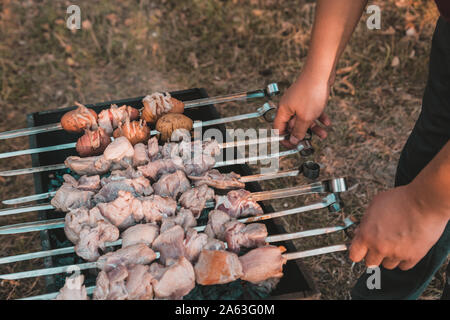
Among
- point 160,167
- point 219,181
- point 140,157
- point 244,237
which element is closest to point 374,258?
point 244,237

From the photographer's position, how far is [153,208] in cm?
165

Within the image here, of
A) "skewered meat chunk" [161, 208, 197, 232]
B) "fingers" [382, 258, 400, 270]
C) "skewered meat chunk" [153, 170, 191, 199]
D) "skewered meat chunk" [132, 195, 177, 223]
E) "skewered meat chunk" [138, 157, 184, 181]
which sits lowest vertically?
"fingers" [382, 258, 400, 270]

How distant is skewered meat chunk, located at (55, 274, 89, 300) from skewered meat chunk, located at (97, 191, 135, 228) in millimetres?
288

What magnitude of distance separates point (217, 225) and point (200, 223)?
0.17 m

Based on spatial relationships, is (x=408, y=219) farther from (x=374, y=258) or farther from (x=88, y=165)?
(x=88, y=165)

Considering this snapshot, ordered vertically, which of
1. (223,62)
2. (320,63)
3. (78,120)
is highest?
(223,62)

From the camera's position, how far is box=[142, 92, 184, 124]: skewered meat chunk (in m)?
2.08

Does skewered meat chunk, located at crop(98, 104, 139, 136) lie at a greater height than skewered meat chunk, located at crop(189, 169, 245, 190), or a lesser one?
greater

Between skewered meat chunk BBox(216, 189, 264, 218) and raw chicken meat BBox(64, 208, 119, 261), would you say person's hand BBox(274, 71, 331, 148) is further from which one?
raw chicken meat BBox(64, 208, 119, 261)

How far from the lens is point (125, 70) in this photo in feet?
13.9

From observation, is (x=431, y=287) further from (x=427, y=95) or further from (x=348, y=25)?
(x=348, y=25)

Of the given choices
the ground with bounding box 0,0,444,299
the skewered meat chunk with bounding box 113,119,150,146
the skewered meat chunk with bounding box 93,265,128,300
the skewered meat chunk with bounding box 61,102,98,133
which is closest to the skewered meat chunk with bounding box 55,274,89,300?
the skewered meat chunk with bounding box 93,265,128,300
